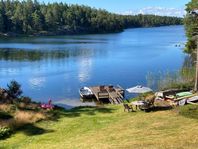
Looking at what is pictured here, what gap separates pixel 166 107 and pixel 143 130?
6.48 metres

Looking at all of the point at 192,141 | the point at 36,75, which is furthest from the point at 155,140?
the point at 36,75

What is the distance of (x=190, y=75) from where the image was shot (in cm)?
5391

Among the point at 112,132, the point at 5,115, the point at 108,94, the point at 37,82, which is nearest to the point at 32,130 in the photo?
the point at 5,115

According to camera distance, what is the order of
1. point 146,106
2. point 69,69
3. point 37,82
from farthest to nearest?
1. point 69,69
2. point 37,82
3. point 146,106

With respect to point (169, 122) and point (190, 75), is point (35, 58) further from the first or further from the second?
point (169, 122)

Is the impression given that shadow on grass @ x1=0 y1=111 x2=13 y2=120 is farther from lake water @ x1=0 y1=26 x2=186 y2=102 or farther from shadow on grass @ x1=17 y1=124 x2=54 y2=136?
lake water @ x1=0 y1=26 x2=186 y2=102

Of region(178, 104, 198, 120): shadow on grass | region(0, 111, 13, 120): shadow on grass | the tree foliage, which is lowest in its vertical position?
region(0, 111, 13, 120): shadow on grass

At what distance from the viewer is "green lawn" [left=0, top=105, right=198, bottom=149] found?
1872 cm

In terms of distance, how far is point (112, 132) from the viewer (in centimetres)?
2194

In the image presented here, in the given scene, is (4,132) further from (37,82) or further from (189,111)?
(37,82)

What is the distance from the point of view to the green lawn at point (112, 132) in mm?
18719

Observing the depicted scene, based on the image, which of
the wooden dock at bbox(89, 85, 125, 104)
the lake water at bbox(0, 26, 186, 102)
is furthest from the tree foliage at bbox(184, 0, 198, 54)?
the wooden dock at bbox(89, 85, 125, 104)

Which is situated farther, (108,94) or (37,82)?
(37,82)

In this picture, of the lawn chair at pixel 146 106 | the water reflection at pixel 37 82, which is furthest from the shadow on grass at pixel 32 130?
the water reflection at pixel 37 82
